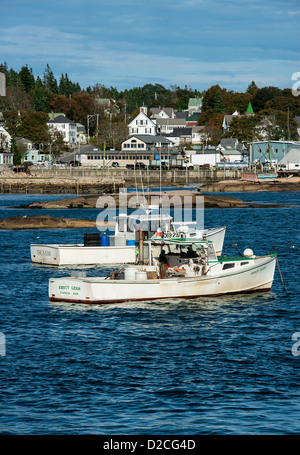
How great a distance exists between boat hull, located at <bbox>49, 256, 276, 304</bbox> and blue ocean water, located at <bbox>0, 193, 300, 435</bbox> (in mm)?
402

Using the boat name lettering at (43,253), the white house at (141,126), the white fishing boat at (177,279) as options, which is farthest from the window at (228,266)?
the white house at (141,126)

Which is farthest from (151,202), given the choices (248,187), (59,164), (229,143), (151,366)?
(229,143)

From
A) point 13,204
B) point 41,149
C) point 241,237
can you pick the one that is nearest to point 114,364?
point 241,237

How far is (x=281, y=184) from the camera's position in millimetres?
137125

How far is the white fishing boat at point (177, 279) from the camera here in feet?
104

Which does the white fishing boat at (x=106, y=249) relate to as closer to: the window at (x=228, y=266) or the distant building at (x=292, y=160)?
the window at (x=228, y=266)

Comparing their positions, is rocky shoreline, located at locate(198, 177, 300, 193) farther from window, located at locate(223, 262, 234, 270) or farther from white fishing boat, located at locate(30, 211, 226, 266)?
window, located at locate(223, 262, 234, 270)

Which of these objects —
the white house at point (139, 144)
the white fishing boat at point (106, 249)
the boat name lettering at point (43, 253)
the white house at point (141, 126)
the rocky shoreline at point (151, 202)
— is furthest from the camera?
the white house at point (141, 126)

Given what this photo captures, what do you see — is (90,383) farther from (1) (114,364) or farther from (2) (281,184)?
(2) (281,184)

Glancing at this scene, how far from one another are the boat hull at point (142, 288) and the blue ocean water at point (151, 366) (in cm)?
40

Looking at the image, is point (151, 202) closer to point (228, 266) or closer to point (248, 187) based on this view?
point (248, 187)

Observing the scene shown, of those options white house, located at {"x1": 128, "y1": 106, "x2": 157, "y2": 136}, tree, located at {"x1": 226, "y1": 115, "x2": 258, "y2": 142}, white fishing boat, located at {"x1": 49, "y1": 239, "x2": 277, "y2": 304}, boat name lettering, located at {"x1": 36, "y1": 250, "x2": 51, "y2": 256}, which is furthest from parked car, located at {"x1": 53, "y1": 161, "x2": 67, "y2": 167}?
white fishing boat, located at {"x1": 49, "y1": 239, "x2": 277, "y2": 304}

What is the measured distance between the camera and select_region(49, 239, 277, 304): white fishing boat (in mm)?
31625

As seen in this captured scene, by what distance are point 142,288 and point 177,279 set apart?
1.71 meters
